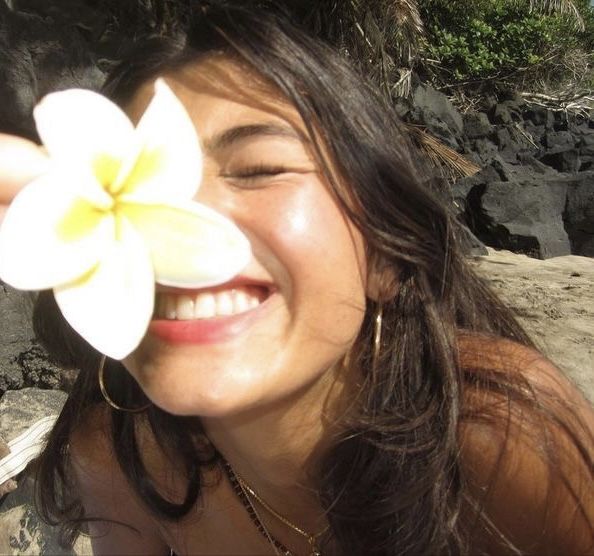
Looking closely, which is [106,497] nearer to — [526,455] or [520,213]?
[526,455]

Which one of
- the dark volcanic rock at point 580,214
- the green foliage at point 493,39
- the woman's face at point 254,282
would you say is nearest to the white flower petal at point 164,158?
the woman's face at point 254,282

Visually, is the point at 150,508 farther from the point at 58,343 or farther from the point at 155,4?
the point at 155,4

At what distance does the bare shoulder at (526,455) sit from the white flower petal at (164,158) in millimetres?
760

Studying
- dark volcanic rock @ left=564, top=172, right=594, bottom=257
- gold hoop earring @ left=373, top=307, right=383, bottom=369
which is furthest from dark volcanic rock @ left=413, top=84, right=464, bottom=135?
gold hoop earring @ left=373, top=307, right=383, bottom=369

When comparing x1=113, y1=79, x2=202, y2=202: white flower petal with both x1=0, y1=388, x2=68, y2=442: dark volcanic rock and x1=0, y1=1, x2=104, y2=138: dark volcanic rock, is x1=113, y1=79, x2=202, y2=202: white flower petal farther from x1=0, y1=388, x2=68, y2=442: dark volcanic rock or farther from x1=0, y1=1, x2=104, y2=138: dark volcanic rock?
x1=0, y1=1, x2=104, y2=138: dark volcanic rock

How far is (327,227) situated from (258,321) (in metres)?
0.20

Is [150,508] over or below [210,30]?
below

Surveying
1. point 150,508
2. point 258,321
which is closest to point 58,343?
point 150,508

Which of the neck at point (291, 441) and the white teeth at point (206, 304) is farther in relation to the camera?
the neck at point (291, 441)

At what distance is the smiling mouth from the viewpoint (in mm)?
1001

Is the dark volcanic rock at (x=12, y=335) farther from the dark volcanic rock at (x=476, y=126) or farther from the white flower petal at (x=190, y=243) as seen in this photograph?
the dark volcanic rock at (x=476, y=126)

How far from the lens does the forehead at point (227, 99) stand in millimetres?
1009

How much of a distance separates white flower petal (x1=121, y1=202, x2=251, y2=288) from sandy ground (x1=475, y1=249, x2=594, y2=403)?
2319mm

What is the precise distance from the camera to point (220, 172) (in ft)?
3.29
